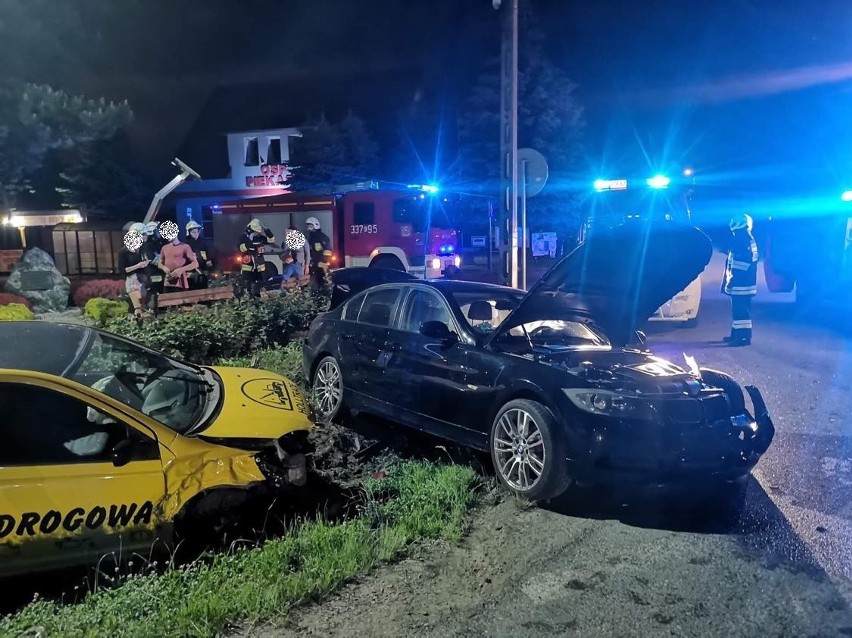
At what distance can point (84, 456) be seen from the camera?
3443 millimetres

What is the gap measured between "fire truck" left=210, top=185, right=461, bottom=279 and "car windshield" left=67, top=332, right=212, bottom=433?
12.6 meters

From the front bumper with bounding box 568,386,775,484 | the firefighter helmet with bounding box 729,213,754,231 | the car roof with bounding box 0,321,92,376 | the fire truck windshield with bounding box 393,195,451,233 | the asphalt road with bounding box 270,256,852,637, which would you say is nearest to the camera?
the asphalt road with bounding box 270,256,852,637

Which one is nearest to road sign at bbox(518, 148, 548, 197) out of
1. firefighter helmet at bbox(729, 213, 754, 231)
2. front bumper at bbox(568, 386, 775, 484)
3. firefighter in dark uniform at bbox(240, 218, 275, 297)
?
firefighter helmet at bbox(729, 213, 754, 231)

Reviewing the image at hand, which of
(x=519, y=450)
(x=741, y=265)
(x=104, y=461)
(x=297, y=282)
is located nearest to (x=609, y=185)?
(x=741, y=265)

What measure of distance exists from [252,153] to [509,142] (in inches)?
1009

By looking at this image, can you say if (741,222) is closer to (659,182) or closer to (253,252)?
(659,182)

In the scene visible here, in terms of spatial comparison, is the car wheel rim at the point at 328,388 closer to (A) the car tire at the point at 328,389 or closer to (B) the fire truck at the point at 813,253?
(A) the car tire at the point at 328,389

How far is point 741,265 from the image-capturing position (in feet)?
33.6

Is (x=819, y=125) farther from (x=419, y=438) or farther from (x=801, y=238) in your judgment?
(x=419, y=438)

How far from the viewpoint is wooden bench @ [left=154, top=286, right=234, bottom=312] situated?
1017 centimetres

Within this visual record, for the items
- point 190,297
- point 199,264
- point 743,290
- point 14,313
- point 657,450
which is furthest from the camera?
point 199,264

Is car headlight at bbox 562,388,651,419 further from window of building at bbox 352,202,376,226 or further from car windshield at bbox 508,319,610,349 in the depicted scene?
window of building at bbox 352,202,376,226

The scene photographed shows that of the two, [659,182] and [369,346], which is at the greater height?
[659,182]

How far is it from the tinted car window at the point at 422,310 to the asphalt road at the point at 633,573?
167 cm
